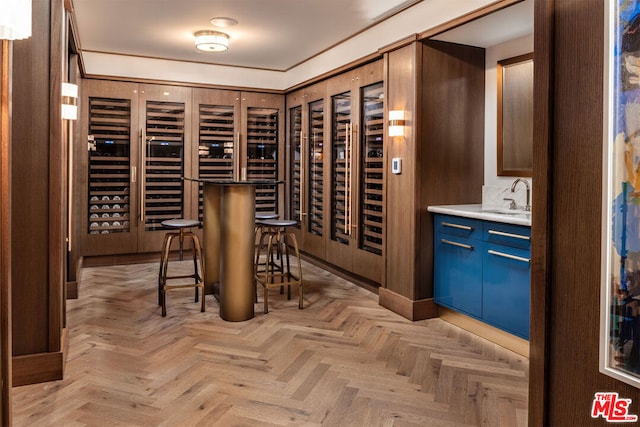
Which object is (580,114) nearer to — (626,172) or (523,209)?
(626,172)

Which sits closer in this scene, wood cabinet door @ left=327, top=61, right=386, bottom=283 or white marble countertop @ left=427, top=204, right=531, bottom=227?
white marble countertop @ left=427, top=204, right=531, bottom=227

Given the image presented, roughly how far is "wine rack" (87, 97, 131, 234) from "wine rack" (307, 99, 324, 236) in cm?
239

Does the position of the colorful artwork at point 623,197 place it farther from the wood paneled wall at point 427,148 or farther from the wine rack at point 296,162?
the wine rack at point 296,162

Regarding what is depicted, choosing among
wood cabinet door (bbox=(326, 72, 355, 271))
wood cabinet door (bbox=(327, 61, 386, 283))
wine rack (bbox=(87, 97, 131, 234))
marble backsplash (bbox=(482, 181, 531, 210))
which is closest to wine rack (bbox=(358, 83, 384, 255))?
wood cabinet door (bbox=(327, 61, 386, 283))

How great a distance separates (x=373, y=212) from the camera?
4.91m

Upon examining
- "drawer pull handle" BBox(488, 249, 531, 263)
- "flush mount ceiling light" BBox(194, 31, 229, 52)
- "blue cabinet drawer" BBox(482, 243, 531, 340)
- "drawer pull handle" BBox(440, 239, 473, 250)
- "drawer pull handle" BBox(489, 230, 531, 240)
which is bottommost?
"blue cabinet drawer" BBox(482, 243, 531, 340)

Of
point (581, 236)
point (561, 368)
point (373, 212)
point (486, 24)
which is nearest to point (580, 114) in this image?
point (581, 236)

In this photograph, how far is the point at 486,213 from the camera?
3633 millimetres

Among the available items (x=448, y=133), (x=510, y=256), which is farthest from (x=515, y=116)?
(x=510, y=256)

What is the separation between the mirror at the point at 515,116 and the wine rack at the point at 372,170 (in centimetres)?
113

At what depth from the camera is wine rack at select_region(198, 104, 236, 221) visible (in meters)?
6.70

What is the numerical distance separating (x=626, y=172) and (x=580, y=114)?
0.24 metres

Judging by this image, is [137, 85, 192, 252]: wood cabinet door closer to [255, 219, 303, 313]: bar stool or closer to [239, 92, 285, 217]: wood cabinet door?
[239, 92, 285, 217]: wood cabinet door

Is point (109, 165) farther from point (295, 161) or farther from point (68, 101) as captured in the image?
point (68, 101)
